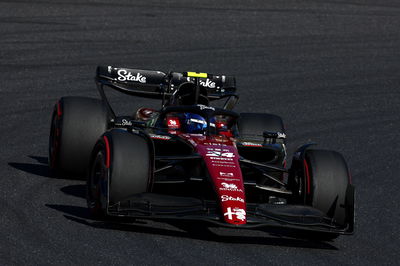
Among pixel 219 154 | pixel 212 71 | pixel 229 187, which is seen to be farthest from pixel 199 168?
pixel 212 71

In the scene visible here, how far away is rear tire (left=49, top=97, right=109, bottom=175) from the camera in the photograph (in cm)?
1209

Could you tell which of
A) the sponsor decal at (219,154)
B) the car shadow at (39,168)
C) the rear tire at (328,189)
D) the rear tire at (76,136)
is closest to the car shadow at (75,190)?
the rear tire at (76,136)

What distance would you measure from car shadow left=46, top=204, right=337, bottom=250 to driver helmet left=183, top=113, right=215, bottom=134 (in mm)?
1552

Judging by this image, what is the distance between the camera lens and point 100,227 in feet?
33.3

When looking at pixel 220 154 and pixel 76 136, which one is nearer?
pixel 220 154

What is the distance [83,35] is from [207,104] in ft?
31.1

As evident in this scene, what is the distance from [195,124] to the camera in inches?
469

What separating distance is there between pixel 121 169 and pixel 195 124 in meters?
1.97

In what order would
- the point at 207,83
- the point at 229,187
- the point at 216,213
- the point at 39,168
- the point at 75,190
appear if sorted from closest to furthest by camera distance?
1. the point at 216,213
2. the point at 229,187
3. the point at 75,190
4. the point at 39,168
5. the point at 207,83

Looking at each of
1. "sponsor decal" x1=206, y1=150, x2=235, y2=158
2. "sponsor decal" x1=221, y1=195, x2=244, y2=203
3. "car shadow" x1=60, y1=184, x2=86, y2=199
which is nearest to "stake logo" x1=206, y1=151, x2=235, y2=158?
"sponsor decal" x1=206, y1=150, x2=235, y2=158

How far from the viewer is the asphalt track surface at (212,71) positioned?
32.1 ft

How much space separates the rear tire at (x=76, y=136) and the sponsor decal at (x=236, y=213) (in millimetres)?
2841

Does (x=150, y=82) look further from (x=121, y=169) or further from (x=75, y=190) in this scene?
(x=121, y=169)

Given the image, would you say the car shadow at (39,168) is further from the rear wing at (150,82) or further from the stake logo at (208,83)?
the stake logo at (208,83)
